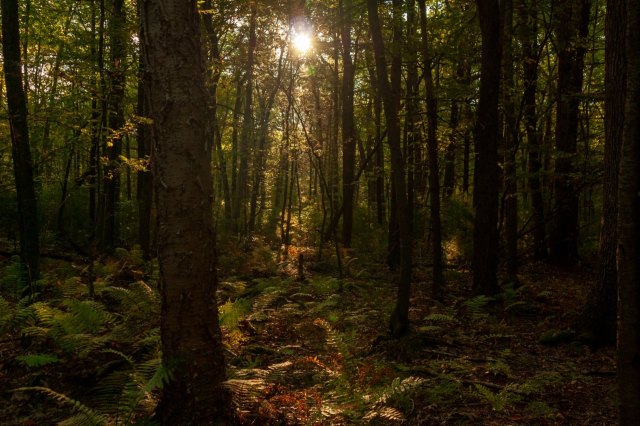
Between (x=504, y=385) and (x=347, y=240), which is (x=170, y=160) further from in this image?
(x=347, y=240)

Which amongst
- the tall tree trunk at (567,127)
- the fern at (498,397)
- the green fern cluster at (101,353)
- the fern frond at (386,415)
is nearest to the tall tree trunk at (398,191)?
the fern at (498,397)

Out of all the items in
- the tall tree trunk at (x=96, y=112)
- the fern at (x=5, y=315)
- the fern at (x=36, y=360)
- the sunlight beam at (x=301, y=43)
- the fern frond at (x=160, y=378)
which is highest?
the sunlight beam at (x=301, y=43)

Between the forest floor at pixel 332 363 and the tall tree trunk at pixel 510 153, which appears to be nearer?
the forest floor at pixel 332 363

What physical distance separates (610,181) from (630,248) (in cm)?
400

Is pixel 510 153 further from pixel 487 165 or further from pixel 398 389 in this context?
pixel 398 389

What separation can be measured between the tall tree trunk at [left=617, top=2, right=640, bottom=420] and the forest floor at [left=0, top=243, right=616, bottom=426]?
1878 millimetres

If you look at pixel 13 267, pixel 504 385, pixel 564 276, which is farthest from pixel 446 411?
pixel 564 276

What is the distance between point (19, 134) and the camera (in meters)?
7.55

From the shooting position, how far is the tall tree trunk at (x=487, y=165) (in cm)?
866

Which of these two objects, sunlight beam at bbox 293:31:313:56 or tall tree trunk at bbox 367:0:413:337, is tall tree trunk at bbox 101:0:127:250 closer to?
tall tree trunk at bbox 367:0:413:337

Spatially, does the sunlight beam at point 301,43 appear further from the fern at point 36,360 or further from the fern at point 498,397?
the fern at point 498,397

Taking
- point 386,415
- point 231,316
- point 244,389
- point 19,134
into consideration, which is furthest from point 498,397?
point 19,134

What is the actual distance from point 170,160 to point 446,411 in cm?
338

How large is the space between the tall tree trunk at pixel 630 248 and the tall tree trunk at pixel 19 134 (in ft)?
26.8
